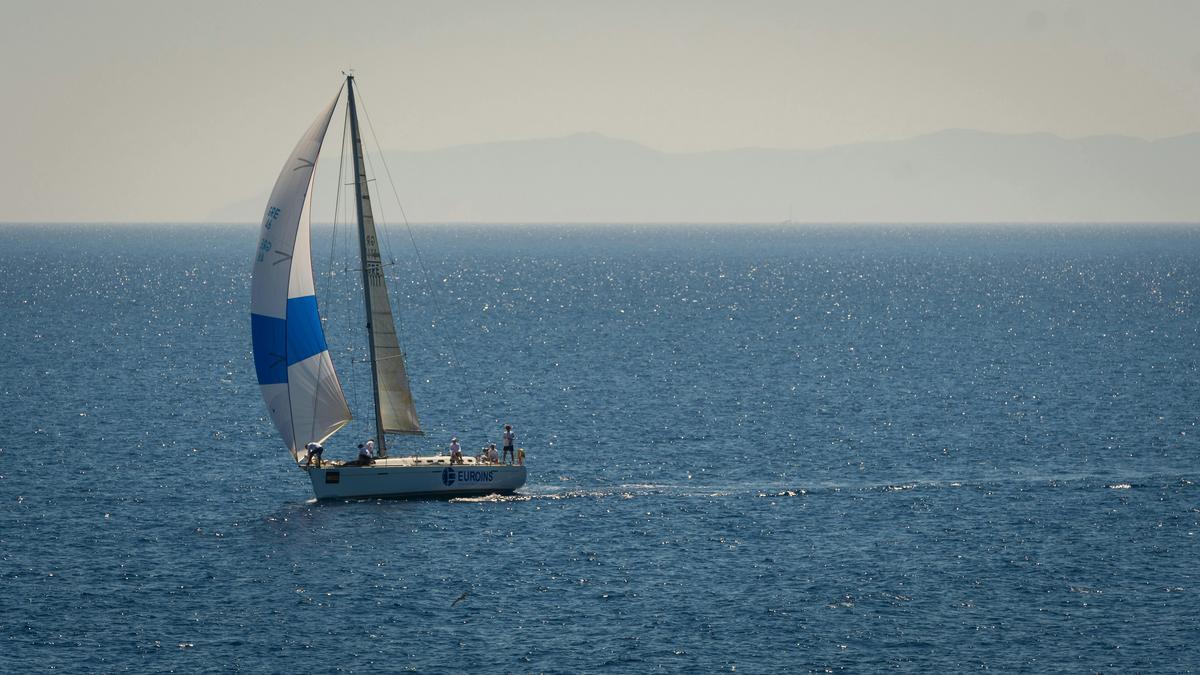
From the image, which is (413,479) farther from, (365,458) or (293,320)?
(293,320)

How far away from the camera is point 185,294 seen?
7525 inches

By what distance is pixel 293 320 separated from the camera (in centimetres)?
6206

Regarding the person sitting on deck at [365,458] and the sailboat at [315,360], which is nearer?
the sailboat at [315,360]

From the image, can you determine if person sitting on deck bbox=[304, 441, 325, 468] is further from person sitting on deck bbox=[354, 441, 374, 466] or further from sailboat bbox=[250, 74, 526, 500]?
person sitting on deck bbox=[354, 441, 374, 466]

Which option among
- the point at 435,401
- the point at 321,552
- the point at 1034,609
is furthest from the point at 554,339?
the point at 1034,609

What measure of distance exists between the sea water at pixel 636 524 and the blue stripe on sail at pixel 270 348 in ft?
17.9

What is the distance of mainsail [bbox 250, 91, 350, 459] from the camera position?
60.2 m

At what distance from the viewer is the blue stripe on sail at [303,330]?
62.0 meters

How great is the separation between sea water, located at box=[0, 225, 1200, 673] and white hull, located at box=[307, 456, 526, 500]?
0.68 metres

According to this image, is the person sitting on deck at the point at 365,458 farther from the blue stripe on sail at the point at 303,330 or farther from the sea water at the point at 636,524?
the blue stripe on sail at the point at 303,330

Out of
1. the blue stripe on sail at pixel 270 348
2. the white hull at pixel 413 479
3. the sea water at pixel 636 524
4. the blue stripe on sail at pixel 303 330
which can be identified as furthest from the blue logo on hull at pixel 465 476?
the blue stripe on sail at pixel 270 348

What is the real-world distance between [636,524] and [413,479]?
939cm

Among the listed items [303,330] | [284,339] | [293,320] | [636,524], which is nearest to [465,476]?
[636,524]

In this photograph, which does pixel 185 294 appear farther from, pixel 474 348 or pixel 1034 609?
pixel 1034 609
